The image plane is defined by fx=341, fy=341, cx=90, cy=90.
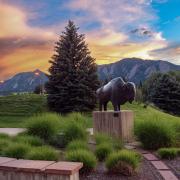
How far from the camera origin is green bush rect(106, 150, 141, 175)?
5.04 meters

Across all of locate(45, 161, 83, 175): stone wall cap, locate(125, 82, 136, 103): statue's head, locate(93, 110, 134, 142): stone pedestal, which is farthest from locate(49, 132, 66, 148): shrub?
locate(45, 161, 83, 175): stone wall cap

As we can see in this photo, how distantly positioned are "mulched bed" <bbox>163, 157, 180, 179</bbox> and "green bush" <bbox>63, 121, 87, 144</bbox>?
192cm

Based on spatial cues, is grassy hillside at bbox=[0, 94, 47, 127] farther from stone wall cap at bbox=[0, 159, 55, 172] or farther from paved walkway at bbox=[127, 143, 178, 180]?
stone wall cap at bbox=[0, 159, 55, 172]

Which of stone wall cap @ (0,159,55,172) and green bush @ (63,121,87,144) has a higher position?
green bush @ (63,121,87,144)

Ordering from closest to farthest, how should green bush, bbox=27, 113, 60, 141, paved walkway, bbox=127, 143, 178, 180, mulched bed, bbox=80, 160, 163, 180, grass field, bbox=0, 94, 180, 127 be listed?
1. mulched bed, bbox=80, 160, 163, 180
2. paved walkway, bbox=127, 143, 178, 180
3. green bush, bbox=27, 113, 60, 141
4. grass field, bbox=0, 94, 180, 127

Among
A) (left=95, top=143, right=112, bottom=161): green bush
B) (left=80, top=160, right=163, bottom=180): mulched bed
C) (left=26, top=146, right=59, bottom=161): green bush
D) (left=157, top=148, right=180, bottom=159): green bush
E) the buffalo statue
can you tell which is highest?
the buffalo statue

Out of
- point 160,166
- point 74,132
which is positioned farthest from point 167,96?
point 160,166

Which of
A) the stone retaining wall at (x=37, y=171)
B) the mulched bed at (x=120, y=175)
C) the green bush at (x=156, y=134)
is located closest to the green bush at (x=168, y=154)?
the mulched bed at (x=120, y=175)

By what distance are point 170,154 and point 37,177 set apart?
3058 millimetres

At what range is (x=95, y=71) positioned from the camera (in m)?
22.1

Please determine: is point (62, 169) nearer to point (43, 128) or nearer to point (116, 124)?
point (43, 128)

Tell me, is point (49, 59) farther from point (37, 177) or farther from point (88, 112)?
point (37, 177)

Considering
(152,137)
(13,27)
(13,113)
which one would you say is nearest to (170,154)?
(152,137)

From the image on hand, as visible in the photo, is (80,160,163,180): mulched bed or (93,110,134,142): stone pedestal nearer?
(80,160,163,180): mulched bed
